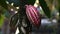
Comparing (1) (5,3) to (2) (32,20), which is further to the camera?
(1) (5,3)

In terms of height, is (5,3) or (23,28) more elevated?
(5,3)

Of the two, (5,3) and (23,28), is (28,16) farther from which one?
(5,3)

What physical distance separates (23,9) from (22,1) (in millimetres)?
30

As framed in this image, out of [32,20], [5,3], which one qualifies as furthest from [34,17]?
[5,3]

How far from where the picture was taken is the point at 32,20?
735 millimetres

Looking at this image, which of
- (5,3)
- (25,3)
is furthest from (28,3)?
(5,3)

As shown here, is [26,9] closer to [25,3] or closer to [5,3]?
[25,3]

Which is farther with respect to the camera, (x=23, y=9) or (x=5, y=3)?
(x=5, y=3)

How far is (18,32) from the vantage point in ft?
2.46

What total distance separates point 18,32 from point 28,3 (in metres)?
0.12

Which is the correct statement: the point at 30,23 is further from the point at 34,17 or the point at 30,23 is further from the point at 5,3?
the point at 5,3

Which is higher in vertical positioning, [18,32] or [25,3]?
[25,3]

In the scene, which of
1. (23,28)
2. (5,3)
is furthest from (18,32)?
(5,3)

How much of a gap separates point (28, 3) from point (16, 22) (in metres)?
0.08
